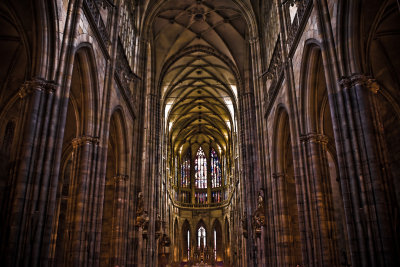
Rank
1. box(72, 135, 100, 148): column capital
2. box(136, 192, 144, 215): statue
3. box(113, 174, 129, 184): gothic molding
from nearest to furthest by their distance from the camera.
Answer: box(72, 135, 100, 148): column capital
box(113, 174, 129, 184): gothic molding
box(136, 192, 144, 215): statue

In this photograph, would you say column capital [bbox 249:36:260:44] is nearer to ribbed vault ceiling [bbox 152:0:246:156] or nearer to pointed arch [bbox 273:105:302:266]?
ribbed vault ceiling [bbox 152:0:246:156]

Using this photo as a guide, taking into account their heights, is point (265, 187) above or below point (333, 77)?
below

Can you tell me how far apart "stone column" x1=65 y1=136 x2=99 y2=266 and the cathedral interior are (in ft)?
0.13

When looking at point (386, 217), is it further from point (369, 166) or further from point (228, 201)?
point (228, 201)

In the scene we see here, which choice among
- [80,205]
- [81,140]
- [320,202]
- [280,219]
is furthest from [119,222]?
[320,202]

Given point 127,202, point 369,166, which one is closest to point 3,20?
point 127,202

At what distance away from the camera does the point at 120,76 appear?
57.8 feet

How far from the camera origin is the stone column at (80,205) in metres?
11.7

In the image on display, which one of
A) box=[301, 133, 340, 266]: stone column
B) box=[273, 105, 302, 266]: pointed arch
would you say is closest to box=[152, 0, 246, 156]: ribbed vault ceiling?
box=[273, 105, 302, 266]: pointed arch

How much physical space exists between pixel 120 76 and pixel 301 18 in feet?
28.8

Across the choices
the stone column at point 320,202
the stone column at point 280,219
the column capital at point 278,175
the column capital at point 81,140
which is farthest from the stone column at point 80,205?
the column capital at point 278,175

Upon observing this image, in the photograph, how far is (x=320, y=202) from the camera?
12.5m

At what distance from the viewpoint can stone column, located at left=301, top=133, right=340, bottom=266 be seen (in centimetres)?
1198

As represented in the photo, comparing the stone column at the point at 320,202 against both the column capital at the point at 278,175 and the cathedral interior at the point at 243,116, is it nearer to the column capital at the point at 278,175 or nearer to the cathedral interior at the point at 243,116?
the cathedral interior at the point at 243,116
